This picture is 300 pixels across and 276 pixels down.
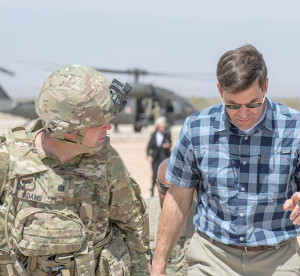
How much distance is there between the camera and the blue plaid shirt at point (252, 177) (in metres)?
3.35

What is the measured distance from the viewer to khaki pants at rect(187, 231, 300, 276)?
11.1ft

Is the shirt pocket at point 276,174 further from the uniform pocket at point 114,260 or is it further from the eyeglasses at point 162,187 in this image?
the eyeglasses at point 162,187

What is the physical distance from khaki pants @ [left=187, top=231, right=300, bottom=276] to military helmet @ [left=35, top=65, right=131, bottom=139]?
948 mm

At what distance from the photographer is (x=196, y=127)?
354cm

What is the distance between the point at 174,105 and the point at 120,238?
30.9m

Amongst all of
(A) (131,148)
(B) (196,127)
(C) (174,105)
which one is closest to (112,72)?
(C) (174,105)

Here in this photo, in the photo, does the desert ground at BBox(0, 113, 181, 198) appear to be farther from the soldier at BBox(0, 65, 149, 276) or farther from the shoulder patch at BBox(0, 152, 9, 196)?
the shoulder patch at BBox(0, 152, 9, 196)

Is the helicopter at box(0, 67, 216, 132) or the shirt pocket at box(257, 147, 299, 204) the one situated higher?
the shirt pocket at box(257, 147, 299, 204)

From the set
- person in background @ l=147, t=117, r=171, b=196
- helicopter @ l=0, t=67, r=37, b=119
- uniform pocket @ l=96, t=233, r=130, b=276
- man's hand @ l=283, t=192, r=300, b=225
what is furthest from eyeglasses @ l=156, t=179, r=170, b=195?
helicopter @ l=0, t=67, r=37, b=119

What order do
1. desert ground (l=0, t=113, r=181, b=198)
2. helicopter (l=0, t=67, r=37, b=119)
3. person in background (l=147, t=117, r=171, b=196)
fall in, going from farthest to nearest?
helicopter (l=0, t=67, r=37, b=119), desert ground (l=0, t=113, r=181, b=198), person in background (l=147, t=117, r=171, b=196)

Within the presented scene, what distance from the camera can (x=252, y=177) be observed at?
3.37m

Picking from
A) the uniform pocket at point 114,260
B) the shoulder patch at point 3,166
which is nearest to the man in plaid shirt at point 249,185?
the uniform pocket at point 114,260

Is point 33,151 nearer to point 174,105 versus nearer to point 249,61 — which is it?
point 249,61

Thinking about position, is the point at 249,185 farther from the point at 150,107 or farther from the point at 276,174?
the point at 150,107
